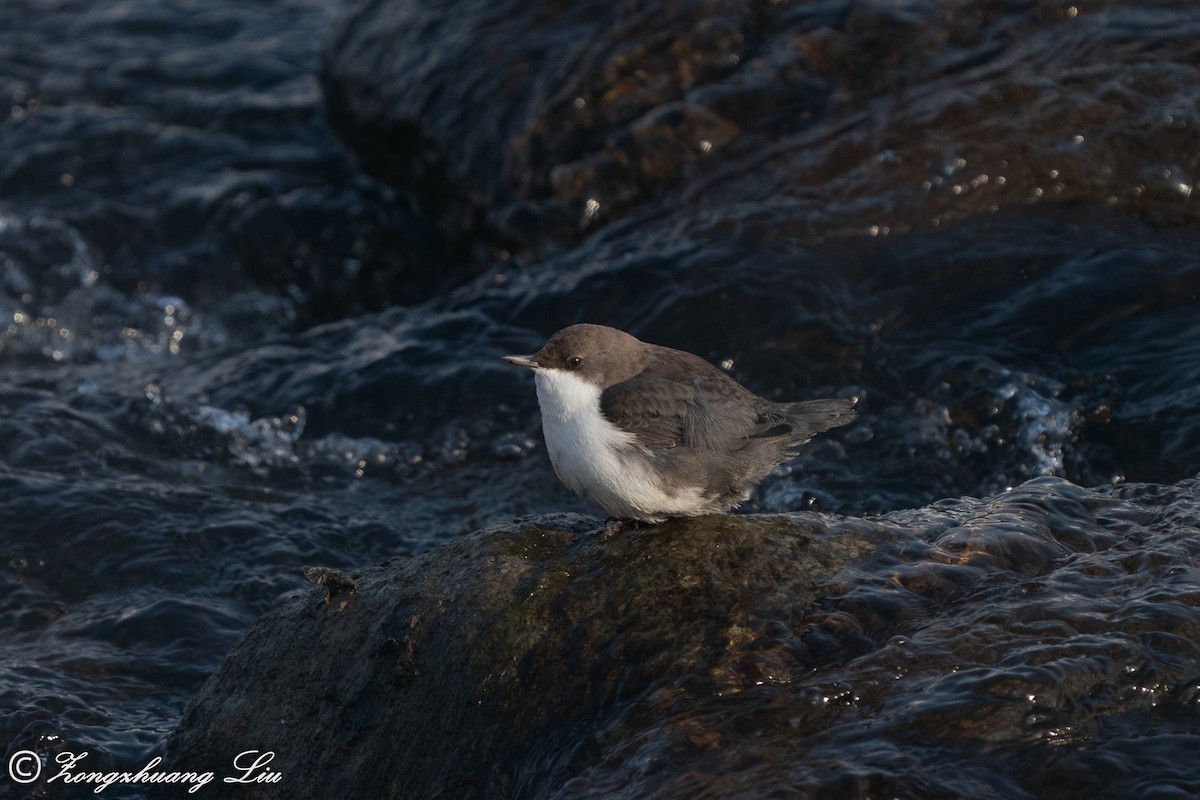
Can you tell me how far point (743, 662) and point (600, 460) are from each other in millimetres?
920

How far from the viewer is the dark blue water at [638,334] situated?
20.4ft

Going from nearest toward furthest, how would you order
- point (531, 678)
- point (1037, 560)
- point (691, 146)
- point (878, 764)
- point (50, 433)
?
point (878, 764)
point (531, 678)
point (1037, 560)
point (50, 433)
point (691, 146)

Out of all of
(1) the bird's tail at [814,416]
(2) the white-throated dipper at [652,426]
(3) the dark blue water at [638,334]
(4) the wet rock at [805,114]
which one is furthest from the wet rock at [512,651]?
(4) the wet rock at [805,114]

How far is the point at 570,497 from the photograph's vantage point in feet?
22.3

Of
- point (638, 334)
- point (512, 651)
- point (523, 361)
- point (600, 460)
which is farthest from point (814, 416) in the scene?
point (638, 334)

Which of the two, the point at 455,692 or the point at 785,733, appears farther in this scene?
the point at 455,692

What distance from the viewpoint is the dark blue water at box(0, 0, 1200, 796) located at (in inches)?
245

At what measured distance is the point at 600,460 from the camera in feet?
14.4

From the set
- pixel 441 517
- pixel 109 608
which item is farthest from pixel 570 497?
pixel 109 608

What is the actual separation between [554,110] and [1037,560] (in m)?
5.14

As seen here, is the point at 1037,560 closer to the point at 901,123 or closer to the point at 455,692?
the point at 455,692

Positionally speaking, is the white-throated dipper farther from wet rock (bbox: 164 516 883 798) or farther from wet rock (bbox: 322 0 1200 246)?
wet rock (bbox: 322 0 1200 246)

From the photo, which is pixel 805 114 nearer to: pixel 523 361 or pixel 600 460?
pixel 523 361

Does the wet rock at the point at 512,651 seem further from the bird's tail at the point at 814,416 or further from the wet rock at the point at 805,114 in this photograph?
the wet rock at the point at 805,114
